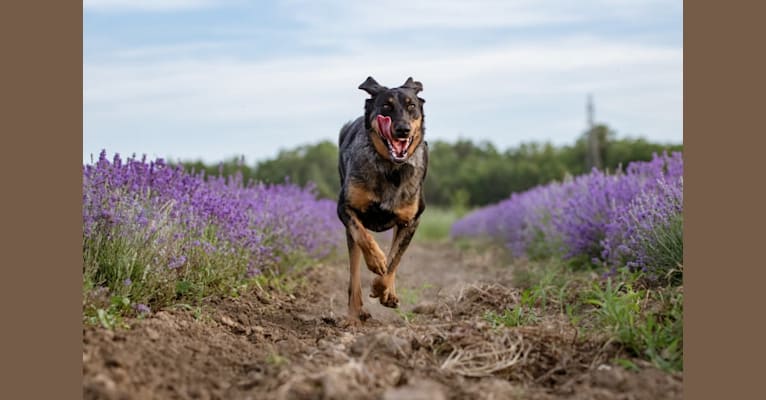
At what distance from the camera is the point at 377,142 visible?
6.70 metres

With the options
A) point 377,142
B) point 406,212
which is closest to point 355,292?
point 406,212

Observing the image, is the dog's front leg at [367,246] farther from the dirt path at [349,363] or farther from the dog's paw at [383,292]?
the dirt path at [349,363]

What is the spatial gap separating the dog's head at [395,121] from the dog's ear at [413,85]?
151 mm

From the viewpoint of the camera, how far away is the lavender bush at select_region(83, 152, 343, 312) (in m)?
Result: 5.95

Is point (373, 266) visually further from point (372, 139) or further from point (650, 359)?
point (650, 359)

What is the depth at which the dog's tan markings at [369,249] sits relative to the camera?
20.7 feet

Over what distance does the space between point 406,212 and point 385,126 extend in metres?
0.78

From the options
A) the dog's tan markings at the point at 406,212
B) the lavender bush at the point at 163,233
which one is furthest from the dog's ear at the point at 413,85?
the lavender bush at the point at 163,233

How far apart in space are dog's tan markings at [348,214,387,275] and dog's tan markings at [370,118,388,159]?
0.64 meters

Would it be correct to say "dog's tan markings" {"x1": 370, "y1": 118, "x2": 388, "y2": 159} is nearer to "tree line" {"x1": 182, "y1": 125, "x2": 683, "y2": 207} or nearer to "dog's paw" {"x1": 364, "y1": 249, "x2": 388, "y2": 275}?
"dog's paw" {"x1": 364, "y1": 249, "x2": 388, "y2": 275}

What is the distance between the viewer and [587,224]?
10289mm

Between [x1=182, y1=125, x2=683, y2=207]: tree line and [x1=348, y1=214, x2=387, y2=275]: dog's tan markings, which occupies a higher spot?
[x1=182, y1=125, x2=683, y2=207]: tree line

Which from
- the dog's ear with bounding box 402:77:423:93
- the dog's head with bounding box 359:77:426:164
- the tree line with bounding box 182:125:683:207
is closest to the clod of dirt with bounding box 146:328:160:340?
the dog's head with bounding box 359:77:426:164

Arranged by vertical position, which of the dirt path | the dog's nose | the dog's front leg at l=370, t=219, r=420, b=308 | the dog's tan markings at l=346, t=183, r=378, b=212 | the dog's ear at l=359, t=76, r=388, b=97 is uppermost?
the dog's ear at l=359, t=76, r=388, b=97
